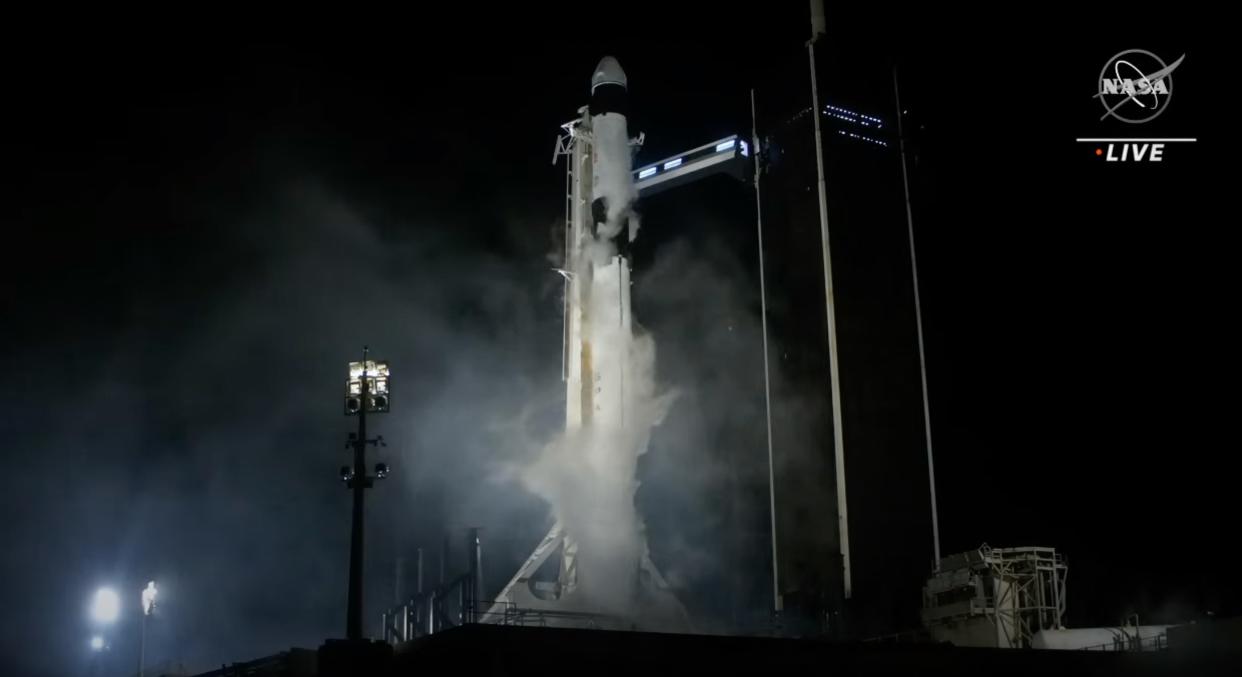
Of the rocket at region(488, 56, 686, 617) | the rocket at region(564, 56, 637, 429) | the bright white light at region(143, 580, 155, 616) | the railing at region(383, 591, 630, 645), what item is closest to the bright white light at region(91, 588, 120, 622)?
the bright white light at region(143, 580, 155, 616)

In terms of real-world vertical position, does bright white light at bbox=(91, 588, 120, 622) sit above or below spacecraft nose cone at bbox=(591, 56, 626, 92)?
below

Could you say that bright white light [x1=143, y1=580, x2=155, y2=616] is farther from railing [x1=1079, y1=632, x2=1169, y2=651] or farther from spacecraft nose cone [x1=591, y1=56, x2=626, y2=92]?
railing [x1=1079, y1=632, x2=1169, y2=651]

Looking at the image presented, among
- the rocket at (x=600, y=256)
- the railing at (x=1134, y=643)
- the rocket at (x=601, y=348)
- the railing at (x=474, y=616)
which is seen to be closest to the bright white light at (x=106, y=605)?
the railing at (x=474, y=616)

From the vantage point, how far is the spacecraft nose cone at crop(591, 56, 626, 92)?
40344mm

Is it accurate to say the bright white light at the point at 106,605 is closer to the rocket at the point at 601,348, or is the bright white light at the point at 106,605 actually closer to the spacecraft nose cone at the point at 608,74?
the rocket at the point at 601,348

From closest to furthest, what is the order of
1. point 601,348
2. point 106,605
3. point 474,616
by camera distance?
1. point 474,616
2. point 601,348
3. point 106,605

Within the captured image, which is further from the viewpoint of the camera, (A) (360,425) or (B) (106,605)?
(B) (106,605)


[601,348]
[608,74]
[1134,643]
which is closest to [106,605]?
[601,348]

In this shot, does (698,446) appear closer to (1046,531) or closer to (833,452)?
(833,452)

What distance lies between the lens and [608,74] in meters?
40.4

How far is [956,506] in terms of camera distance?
43.1m

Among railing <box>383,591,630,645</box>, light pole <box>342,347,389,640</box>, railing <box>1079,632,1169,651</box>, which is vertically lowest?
railing <box>1079,632,1169,651</box>

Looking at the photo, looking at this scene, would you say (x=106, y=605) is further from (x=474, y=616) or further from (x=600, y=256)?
(x=600, y=256)

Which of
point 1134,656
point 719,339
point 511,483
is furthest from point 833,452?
point 1134,656
